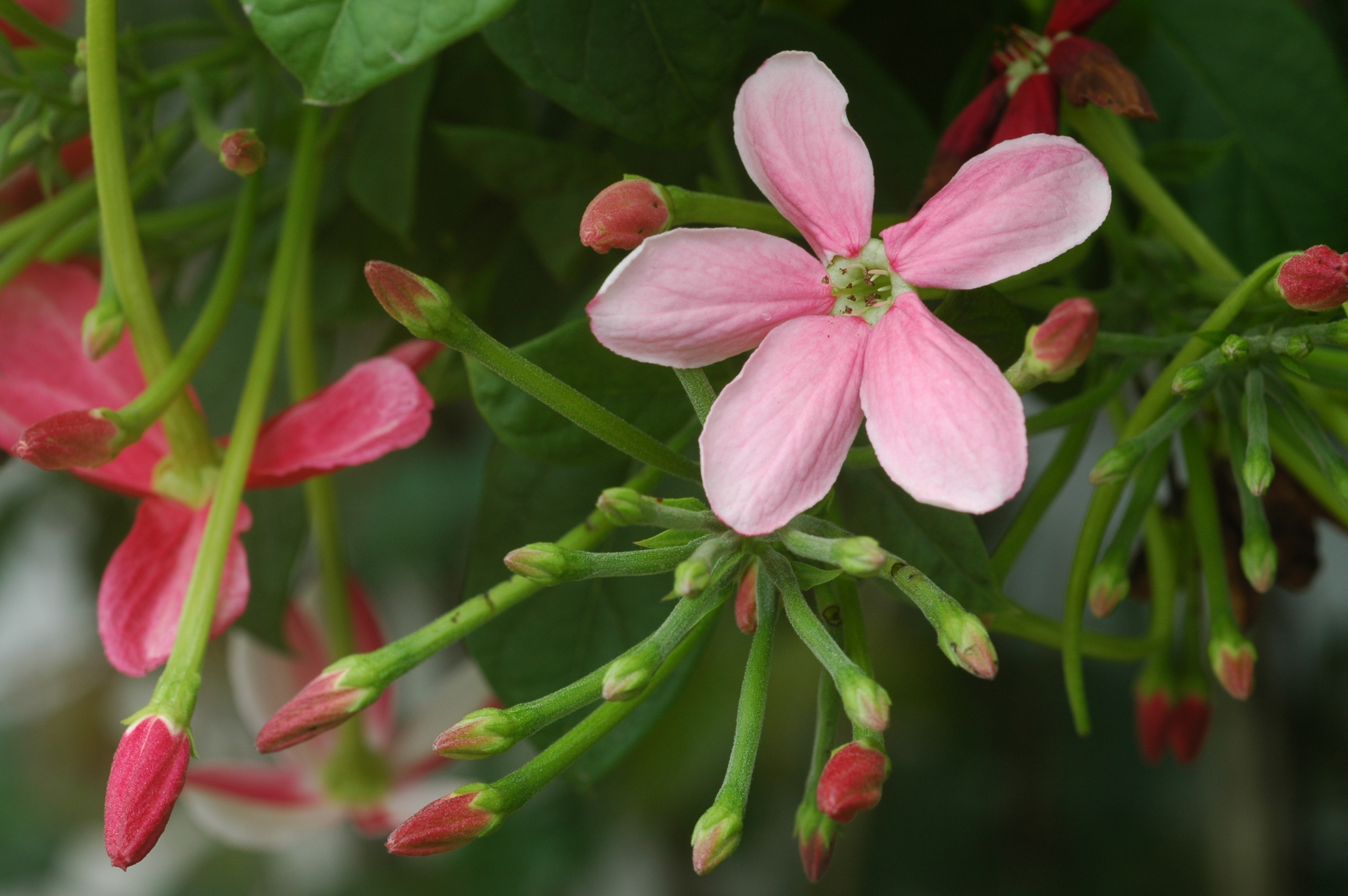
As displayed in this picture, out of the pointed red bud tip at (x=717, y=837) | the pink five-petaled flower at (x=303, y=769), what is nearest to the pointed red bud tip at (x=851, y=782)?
the pointed red bud tip at (x=717, y=837)

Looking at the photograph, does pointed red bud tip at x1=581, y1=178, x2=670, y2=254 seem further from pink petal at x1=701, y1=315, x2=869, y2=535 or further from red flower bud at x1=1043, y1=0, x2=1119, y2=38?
red flower bud at x1=1043, y1=0, x2=1119, y2=38

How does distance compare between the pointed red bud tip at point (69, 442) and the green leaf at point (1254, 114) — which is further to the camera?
the green leaf at point (1254, 114)

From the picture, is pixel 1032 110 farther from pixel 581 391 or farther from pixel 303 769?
pixel 303 769

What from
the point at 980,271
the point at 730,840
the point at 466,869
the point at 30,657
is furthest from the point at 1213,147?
the point at 30,657

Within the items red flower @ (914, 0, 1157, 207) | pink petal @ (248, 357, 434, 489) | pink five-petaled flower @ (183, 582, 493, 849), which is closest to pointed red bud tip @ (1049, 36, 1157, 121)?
red flower @ (914, 0, 1157, 207)

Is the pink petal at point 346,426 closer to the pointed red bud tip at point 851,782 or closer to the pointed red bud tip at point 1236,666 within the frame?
the pointed red bud tip at point 851,782

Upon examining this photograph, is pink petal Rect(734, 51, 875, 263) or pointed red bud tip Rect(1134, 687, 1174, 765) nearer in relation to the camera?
pink petal Rect(734, 51, 875, 263)
